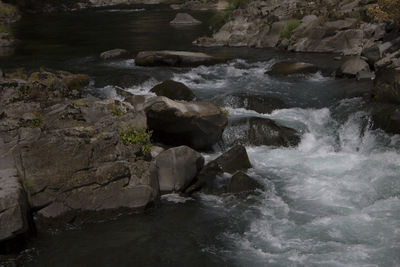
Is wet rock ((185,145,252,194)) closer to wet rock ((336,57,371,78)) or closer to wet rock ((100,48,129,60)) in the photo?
wet rock ((336,57,371,78))

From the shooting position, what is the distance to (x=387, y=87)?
1802cm

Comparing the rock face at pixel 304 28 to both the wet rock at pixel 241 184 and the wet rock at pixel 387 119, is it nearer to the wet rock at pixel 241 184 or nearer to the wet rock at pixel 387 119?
the wet rock at pixel 387 119

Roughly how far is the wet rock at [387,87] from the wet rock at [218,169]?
717cm

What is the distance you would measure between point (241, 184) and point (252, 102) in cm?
718

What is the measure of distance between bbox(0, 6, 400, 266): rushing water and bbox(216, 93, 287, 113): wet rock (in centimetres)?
33

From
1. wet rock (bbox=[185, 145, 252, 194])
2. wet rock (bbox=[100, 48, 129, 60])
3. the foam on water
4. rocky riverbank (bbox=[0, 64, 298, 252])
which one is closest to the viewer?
the foam on water

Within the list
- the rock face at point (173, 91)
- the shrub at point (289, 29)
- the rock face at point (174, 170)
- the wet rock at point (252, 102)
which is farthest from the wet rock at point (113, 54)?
the rock face at point (174, 170)

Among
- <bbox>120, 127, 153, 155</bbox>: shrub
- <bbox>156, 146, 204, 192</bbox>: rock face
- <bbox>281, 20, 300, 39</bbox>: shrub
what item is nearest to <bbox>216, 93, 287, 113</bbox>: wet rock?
<bbox>156, 146, 204, 192</bbox>: rock face

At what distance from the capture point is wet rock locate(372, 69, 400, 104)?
17.6m

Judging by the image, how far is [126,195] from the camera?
11789mm

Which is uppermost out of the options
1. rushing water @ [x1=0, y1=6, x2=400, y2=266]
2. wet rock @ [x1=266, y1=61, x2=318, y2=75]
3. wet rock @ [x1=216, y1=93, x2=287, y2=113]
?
wet rock @ [x1=266, y1=61, x2=318, y2=75]

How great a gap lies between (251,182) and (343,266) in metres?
4.30

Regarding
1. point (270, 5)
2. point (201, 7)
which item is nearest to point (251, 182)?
point (270, 5)

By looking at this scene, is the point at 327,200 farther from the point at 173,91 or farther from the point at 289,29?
the point at 289,29
